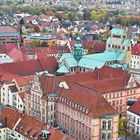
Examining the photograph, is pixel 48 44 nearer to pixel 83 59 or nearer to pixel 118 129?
pixel 83 59

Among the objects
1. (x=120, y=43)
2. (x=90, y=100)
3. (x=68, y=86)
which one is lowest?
(x=68, y=86)

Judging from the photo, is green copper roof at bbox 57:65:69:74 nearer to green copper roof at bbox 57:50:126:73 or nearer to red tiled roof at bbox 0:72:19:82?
green copper roof at bbox 57:50:126:73

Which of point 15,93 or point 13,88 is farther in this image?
point 13,88

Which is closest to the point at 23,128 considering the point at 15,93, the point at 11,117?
the point at 11,117

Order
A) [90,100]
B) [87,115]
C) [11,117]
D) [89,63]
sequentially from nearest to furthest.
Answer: [87,115], [90,100], [11,117], [89,63]

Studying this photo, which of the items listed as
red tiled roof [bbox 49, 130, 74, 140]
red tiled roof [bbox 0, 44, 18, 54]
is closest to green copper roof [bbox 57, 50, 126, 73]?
red tiled roof [bbox 0, 44, 18, 54]

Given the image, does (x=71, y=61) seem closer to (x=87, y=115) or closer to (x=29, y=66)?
(x=29, y=66)

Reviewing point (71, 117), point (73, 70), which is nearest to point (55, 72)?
point (73, 70)
